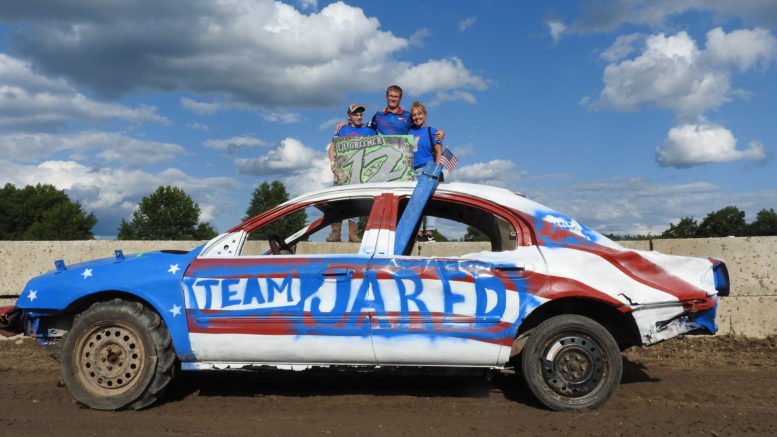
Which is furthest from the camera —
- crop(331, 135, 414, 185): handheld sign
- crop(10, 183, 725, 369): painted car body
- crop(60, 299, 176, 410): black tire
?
crop(331, 135, 414, 185): handheld sign

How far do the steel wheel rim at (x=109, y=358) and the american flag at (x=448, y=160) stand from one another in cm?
372

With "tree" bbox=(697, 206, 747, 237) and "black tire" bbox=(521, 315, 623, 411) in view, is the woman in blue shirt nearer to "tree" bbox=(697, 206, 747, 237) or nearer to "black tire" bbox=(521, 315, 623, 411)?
"black tire" bbox=(521, 315, 623, 411)

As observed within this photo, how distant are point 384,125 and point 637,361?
3978 mm

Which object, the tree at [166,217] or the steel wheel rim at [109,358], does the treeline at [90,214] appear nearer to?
the tree at [166,217]

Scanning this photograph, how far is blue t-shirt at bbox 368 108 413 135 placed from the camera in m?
7.79

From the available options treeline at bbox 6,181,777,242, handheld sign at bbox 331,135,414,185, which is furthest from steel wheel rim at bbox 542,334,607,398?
treeline at bbox 6,181,777,242

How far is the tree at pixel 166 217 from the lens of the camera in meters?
64.0

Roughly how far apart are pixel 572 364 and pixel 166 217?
213 ft

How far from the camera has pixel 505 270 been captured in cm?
486

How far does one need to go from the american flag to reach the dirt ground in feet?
7.57

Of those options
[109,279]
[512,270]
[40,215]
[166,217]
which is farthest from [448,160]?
[40,215]

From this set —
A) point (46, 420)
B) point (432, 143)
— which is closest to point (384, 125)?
point (432, 143)

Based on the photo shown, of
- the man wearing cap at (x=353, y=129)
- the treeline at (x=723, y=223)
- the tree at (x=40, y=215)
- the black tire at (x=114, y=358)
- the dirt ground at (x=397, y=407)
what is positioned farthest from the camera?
the tree at (x=40, y=215)

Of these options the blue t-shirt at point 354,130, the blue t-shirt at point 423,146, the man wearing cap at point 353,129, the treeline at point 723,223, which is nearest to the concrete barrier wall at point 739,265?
the man wearing cap at point 353,129
